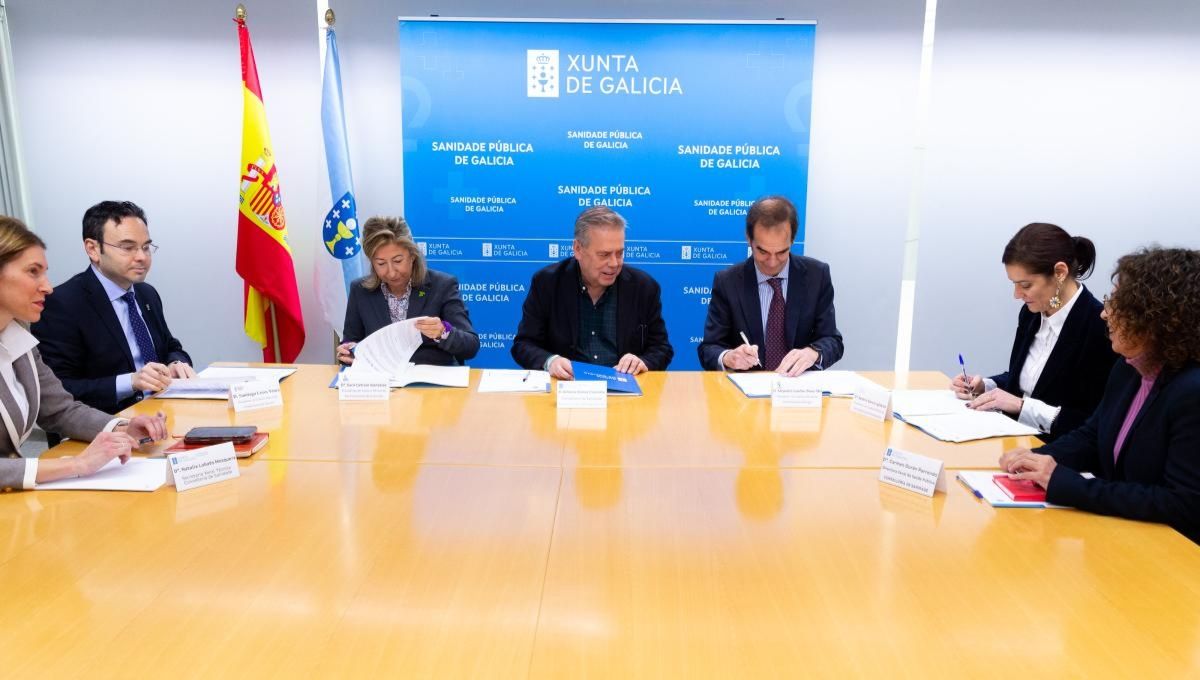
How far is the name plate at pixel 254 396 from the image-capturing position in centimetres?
255

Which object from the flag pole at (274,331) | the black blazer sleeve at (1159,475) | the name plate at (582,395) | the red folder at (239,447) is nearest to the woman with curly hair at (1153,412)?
the black blazer sleeve at (1159,475)

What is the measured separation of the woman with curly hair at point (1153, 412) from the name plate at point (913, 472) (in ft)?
0.67

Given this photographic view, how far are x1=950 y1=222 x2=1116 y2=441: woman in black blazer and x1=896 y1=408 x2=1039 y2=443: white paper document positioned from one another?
93 millimetres

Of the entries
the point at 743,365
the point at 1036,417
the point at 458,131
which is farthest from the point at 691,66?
the point at 1036,417

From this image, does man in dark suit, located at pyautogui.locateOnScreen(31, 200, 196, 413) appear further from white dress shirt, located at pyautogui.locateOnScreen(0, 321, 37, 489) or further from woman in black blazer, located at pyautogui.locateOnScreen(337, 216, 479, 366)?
woman in black blazer, located at pyautogui.locateOnScreen(337, 216, 479, 366)

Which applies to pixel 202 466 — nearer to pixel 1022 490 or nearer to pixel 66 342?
pixel 66 342

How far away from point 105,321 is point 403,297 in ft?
3.70

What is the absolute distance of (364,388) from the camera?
2688 mm

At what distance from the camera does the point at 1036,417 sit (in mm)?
2496

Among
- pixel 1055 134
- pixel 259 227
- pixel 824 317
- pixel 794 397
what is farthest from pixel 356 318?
pixel 1055 134

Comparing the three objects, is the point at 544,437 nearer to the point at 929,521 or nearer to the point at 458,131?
the point at 929,521

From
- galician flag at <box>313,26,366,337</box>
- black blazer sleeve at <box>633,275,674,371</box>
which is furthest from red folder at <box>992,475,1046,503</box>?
galician flag at <box>313,26,366,337</box>

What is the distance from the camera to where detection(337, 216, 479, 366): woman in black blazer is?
337cm

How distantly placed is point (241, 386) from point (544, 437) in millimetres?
1038
